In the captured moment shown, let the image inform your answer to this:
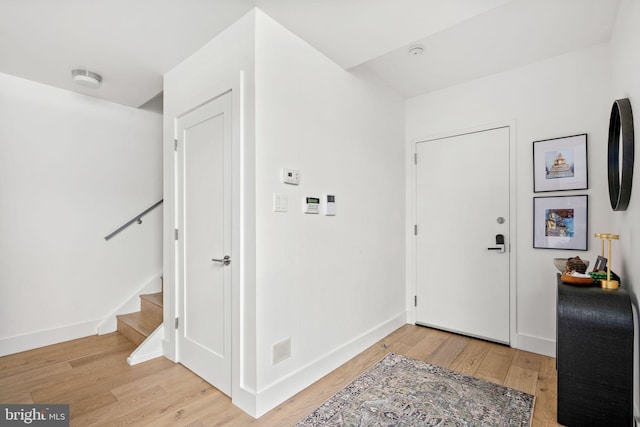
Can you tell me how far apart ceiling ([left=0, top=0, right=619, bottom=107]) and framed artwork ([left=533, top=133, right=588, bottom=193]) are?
0.76m

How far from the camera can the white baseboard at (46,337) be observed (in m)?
2.69

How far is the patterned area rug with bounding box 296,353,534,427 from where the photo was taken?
178 centimetres

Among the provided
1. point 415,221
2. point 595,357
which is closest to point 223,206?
point 415,221

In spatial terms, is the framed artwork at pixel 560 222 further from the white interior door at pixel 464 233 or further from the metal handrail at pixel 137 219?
the metal handrail at pixel 137 219

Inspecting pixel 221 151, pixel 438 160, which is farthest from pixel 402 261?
pixel 221 151

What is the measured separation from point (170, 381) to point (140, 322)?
1.18 m

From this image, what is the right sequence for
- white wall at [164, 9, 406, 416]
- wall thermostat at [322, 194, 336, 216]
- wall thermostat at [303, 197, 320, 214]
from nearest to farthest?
white wall at [164, 9, 406, 416] < wall thermostat at [303, 197, 320, 214] < wall thermostat at [322, 194, 336, 216]

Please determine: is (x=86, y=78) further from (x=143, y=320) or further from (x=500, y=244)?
(x=500, y=244)

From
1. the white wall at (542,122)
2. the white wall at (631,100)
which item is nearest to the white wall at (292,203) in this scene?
the white wall at (542,122)

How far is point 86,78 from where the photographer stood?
2.64 m

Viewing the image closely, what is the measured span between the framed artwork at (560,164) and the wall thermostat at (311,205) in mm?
1961

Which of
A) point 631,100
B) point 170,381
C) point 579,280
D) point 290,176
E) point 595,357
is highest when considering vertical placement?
point 631,100
